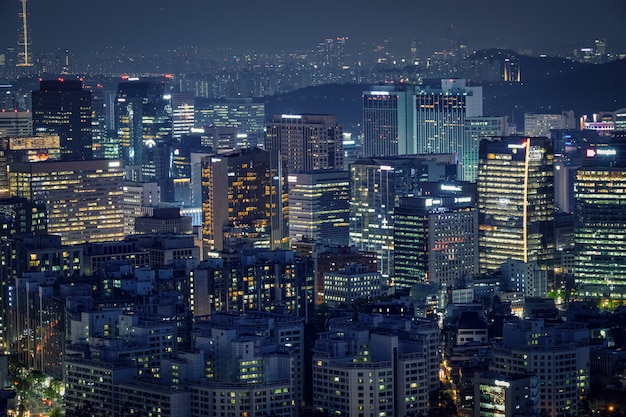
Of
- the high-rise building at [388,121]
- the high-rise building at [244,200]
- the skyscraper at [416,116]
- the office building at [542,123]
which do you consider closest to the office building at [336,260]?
the high-rise building at [244,200]

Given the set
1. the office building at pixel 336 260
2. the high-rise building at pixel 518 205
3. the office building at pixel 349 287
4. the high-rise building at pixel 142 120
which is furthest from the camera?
the high-rise building at pixel 142 120

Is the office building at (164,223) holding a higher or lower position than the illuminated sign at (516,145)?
lower

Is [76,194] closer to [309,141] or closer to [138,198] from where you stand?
[138,198]

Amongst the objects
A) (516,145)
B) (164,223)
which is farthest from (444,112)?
(164,223)

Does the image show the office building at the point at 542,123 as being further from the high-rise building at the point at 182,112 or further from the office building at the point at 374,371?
the office building at the point at 374,371

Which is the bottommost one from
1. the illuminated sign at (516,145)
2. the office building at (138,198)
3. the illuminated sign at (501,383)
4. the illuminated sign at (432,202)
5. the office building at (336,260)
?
the illuminated sign at (501,383)

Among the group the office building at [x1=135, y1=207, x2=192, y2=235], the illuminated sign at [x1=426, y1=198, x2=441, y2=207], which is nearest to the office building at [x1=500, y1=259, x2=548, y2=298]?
the illuminated sign at [x1=426, y1=198, x2=441, y2=207]

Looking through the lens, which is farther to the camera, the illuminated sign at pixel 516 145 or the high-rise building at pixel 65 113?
the high-rise building at pixel 65 113

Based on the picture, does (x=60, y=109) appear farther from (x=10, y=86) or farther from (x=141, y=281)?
(x=141, y=281)
